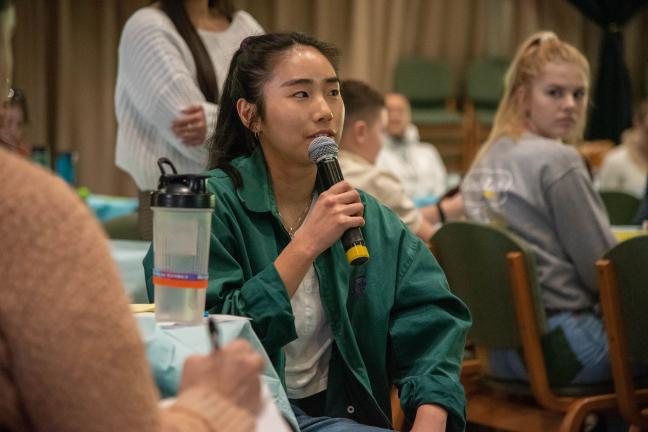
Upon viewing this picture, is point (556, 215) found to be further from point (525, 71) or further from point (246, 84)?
point (246, 84)

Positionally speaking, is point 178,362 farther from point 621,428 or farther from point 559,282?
point 621,428

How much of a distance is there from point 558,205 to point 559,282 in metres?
0.25

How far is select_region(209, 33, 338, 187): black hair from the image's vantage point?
2119 mm

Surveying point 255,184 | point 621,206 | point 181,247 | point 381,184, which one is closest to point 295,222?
point 255,184

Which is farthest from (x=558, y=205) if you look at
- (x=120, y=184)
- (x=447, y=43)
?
(x=447, y=43)

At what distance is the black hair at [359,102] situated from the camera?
3.91 m

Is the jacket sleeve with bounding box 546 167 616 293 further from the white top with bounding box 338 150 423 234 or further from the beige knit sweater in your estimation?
the beige knit sweater

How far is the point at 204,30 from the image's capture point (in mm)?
3020

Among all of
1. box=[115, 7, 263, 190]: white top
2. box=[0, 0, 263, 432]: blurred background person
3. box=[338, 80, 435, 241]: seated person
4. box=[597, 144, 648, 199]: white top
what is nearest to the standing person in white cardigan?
box=[115, 7, 263, 190]: white top

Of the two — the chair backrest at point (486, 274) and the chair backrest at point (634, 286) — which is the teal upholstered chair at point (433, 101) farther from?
the chair backrest at point (634, 286)

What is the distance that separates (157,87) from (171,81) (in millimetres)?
48

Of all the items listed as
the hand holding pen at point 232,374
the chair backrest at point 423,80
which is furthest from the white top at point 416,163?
the hand holding pen at point 232,374

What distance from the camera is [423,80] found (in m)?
9.55

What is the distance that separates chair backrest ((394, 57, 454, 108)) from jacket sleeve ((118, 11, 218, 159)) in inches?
261
